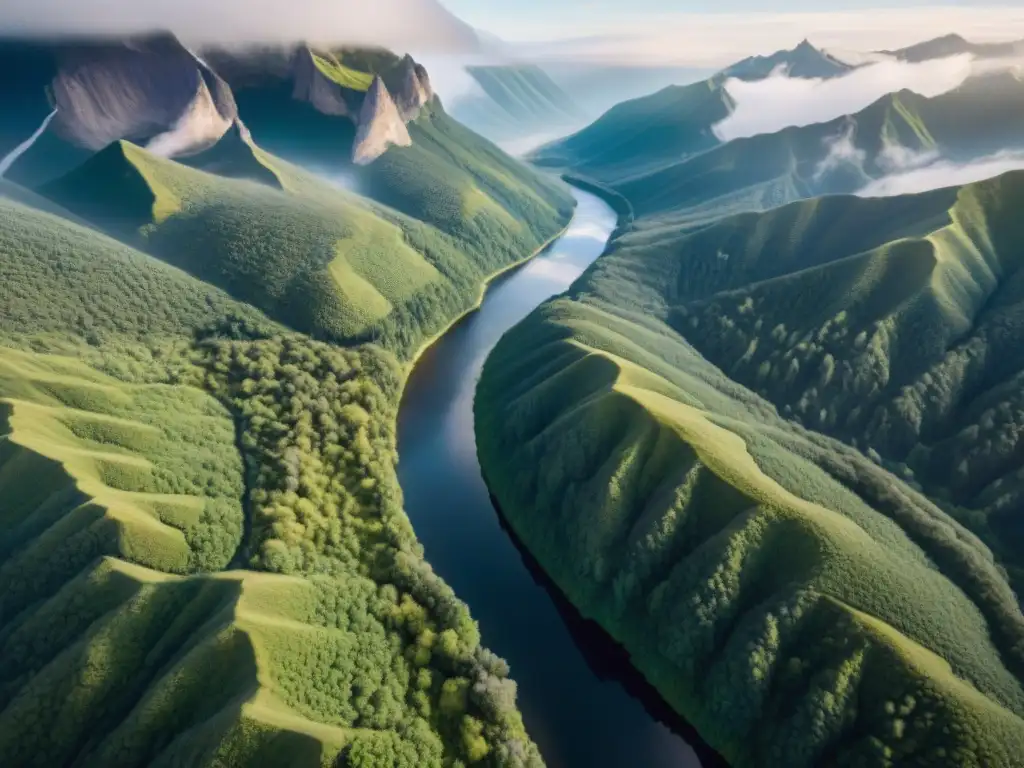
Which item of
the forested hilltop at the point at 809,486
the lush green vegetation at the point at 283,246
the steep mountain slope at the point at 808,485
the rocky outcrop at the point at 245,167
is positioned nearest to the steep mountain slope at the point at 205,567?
the steep mountain slope at the point at 808,485

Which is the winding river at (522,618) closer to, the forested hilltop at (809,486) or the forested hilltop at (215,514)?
the forested hilltop at (809,486)

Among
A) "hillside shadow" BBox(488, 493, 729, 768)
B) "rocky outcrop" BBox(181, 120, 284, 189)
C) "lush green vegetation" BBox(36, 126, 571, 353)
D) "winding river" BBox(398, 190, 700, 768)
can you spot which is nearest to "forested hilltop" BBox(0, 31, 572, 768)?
"lush green vegetation" BBox(36, 126, 571, 353)

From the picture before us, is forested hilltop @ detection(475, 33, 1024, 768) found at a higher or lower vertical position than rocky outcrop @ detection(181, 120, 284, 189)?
higher

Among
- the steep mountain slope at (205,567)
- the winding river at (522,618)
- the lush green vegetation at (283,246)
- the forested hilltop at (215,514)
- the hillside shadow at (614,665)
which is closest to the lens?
the steep mountain slope at (205,567)

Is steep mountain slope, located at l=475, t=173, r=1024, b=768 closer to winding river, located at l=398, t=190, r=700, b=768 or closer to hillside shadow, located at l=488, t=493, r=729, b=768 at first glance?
hillside shadow, located at l=488, t=493, r=729, b=768

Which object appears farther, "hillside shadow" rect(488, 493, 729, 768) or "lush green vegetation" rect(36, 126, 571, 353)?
"lush green vegetation" rect(36, 126, 571, 353)
